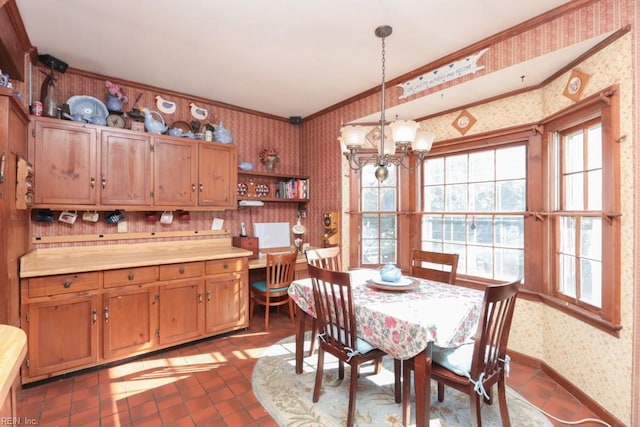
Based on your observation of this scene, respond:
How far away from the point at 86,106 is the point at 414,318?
341 cm

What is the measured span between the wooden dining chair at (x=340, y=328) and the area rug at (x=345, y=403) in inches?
5.3

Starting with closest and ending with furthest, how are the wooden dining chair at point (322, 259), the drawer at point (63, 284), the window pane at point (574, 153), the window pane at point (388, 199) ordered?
the drawer at point (63, 284) < the window pane at point (574, 153) < the wooden dining chair at point (322, 259) < the window pane at point (388, 199)

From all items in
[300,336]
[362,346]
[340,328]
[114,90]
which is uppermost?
[114,90]

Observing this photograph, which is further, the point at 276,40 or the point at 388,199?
the point at 388,199

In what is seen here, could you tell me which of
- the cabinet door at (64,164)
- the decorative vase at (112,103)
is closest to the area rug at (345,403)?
the cabinet door at (64,164)

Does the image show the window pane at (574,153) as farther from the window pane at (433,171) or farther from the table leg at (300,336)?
the table leg at (300,336)

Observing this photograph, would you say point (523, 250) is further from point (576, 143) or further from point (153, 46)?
point (153, 46)

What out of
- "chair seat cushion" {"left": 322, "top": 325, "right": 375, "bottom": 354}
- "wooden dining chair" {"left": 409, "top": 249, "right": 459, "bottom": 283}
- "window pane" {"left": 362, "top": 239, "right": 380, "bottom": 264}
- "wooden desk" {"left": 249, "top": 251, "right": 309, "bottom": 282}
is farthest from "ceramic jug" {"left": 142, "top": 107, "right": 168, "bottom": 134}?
"wooden dining chair" {"left": 409, "top": 249, "right": 459, "bottom": 283}

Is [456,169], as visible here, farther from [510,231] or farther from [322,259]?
[322,259]

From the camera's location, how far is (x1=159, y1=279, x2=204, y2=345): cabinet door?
2830 millimetres

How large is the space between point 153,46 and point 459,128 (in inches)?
116

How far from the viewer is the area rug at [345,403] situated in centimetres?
196

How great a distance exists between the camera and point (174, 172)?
10.6 ft

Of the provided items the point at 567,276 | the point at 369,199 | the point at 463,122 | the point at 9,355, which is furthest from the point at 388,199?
the point at 9,355
